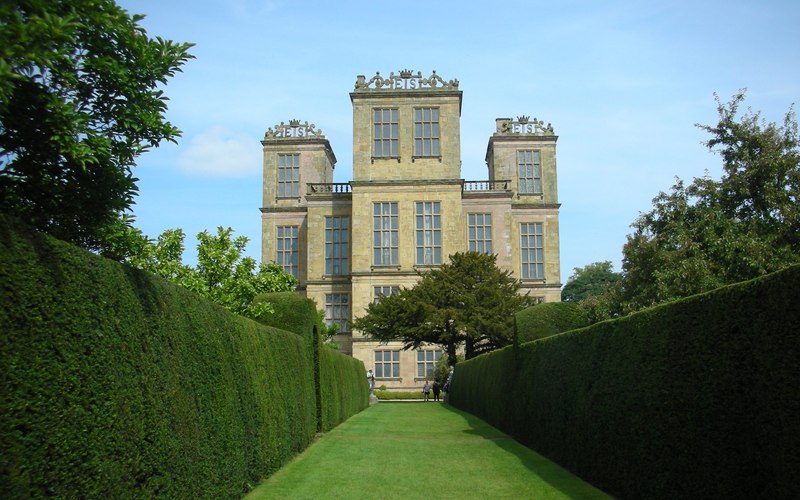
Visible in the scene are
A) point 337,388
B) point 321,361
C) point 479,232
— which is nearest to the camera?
point 321,361

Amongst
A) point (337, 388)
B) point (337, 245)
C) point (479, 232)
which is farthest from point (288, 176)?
point (337, 388)

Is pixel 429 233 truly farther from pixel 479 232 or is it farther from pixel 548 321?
pixel 548 321

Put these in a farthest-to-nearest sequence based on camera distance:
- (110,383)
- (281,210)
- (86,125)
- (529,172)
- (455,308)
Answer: (281,210) → (529,172) → (455,308) → (86,125) → (110,383)

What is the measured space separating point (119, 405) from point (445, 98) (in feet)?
143

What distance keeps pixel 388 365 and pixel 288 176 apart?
16.4 metres

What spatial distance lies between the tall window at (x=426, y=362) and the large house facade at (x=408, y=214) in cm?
9

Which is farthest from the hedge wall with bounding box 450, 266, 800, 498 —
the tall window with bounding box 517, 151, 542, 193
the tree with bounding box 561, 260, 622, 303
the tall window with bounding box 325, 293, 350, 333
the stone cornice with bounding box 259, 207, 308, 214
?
the tree with bounding box 561, 260, 622, 303

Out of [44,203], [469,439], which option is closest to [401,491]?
[44,203]

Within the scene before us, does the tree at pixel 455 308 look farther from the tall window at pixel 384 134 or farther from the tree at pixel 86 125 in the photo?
the tree at pixel 86 125

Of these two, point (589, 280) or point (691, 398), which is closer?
point (691, 398)

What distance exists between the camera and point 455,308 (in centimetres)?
3703

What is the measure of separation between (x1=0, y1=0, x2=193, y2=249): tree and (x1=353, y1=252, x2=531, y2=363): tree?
28.8 metres

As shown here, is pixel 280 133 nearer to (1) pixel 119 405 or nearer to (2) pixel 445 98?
(2) pixel 445 98

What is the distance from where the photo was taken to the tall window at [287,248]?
50.6m
